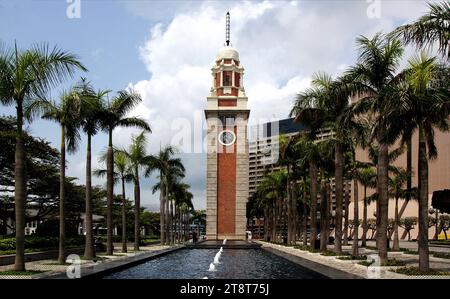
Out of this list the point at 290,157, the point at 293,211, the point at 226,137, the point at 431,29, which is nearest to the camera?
the point at 431,29

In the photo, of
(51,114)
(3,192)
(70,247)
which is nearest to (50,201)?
(3,192)

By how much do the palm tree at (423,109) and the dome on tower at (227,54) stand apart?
6236 cm

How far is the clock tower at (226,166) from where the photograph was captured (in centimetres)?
7356

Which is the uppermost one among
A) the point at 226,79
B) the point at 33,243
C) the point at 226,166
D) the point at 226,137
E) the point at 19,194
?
the point at 226,79

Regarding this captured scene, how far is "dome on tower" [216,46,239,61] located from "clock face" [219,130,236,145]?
11.0m

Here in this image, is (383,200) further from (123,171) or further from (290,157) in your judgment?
(290,157)

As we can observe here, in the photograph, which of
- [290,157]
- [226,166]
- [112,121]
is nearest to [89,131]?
[112,121]

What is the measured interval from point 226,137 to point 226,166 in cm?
395

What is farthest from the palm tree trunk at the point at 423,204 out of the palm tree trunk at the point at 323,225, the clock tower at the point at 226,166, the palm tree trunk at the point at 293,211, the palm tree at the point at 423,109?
the clock tower at the point at 226,166

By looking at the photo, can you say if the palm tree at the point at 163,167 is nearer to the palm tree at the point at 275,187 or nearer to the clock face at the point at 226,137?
the palm tree at the point at 275,187

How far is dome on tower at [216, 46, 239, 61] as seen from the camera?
7875 centimetres

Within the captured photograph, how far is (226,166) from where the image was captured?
74.6 metres

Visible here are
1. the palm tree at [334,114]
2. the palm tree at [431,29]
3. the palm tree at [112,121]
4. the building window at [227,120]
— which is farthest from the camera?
the building window at [227,120]

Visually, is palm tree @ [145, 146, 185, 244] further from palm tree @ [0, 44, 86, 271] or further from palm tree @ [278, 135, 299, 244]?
palm tree @ [0, 44, 86, 271]
